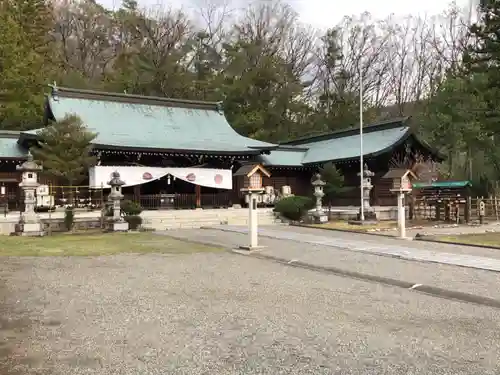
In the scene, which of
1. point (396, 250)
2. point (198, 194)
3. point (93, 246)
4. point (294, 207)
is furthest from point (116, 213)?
point (396, 250)

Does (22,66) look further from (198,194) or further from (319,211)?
A: (319,211)

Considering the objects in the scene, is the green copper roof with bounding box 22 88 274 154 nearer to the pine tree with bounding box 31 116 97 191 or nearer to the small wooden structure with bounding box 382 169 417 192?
the pine tree with bounding box 31 116 97 191

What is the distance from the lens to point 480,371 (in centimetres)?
400

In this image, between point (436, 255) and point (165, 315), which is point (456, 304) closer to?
point (165, 315)

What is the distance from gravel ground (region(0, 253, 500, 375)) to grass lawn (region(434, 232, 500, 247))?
6292 mm

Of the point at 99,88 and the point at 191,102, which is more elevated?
the point at 99,88

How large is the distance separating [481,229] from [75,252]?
1317cm

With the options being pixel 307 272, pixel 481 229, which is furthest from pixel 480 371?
pixel 481 229

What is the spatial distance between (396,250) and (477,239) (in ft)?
11.4

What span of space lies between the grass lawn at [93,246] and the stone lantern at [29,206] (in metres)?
0.68

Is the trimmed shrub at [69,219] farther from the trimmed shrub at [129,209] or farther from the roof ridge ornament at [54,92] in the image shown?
the roof ridge ornament at [54,92]

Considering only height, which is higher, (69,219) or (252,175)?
(252,175)

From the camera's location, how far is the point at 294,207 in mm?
21719

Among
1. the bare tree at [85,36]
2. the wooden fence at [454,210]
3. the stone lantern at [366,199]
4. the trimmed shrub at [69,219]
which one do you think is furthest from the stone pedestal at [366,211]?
the bare tree at [85,36]
